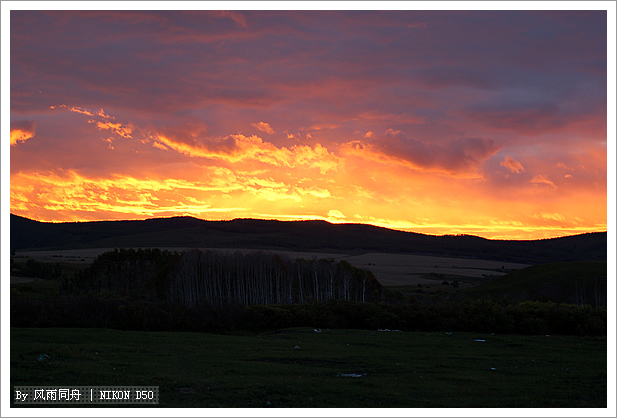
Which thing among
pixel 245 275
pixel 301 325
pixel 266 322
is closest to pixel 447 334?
pixel 301 325

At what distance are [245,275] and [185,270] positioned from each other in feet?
24.0

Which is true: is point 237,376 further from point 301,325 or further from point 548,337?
point 548,337

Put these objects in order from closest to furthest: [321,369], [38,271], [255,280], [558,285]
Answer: [321,369]
[255,280]
[558,285]
[38,271]

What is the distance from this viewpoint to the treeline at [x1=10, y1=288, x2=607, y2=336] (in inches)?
1298

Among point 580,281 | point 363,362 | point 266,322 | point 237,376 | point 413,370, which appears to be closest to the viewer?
point 237,376

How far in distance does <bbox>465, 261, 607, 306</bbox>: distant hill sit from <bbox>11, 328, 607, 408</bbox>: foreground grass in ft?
204

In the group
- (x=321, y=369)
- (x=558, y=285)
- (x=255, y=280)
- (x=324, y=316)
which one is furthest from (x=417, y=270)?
(x=321, y=369)

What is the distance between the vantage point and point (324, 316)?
119 ft

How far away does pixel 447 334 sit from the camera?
32156 millimetres

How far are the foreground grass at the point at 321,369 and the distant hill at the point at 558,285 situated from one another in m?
62.0

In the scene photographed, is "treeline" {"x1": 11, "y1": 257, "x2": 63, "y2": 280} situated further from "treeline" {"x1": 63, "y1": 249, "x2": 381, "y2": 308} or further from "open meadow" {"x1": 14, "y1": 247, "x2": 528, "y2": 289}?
"treeline" {"x1": 63, "y1": 249, "x2": 381, "y2": 308}

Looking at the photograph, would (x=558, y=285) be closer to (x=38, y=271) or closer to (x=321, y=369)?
(x=321, y=369)

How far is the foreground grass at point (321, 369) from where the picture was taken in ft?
45.7

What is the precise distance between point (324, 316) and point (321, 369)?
17.9 m
